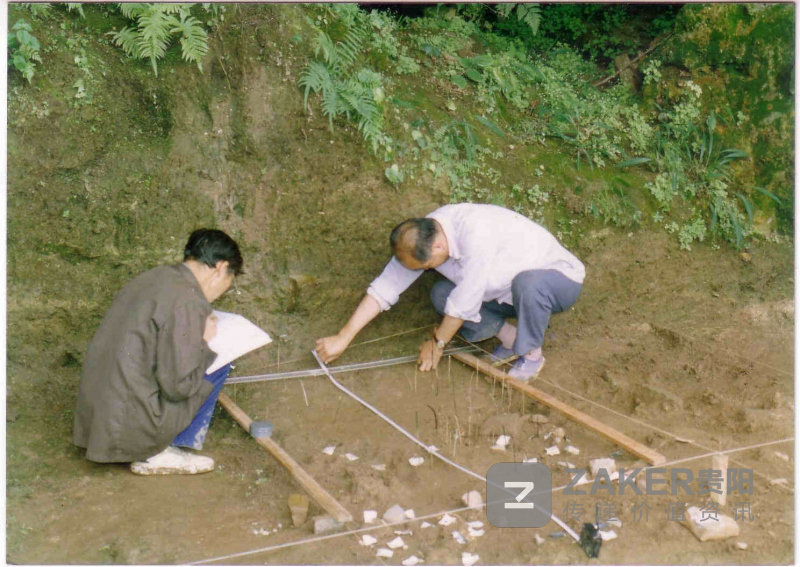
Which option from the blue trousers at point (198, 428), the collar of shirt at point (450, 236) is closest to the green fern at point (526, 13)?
the collar of shirt at point (450, 236)

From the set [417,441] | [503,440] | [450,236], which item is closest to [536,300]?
[450,236]

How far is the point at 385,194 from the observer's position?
4867mm

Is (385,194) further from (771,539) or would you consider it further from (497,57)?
(771,539)

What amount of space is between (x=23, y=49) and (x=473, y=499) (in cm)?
363

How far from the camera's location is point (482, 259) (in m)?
4.04

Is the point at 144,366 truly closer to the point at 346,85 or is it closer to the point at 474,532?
the point at 474,532

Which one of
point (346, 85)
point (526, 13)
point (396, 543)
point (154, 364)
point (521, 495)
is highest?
point (526, 13)

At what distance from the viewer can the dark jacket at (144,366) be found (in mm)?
3139

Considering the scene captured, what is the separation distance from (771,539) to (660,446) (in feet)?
2.59

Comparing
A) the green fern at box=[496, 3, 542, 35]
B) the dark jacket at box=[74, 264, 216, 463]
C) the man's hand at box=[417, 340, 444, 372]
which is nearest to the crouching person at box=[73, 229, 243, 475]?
the dark jacket at box=[74, 264, 216, 463]

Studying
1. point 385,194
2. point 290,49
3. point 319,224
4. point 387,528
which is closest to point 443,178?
point 385,194

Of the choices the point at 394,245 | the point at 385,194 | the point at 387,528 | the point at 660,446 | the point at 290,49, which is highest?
the point at 290,49

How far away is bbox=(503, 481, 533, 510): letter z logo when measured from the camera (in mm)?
Result: 3015

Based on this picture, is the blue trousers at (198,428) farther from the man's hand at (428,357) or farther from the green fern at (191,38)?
the green fern at (191,38)
